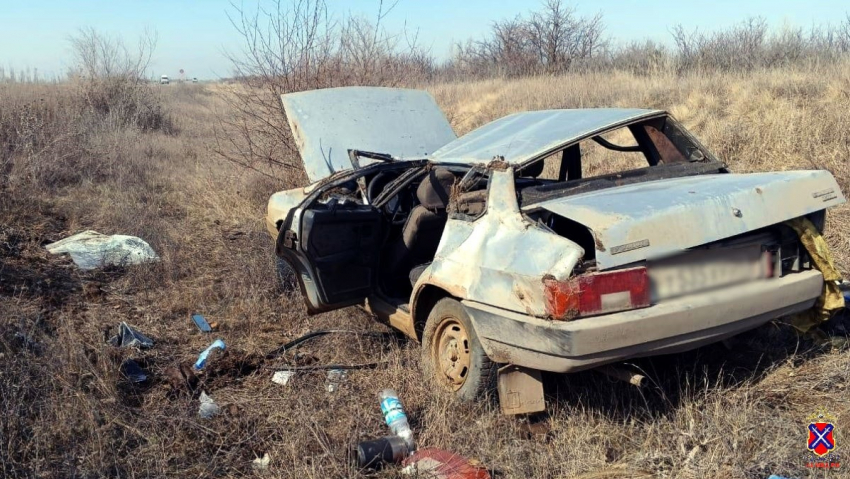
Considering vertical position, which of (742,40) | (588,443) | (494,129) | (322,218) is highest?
(742,40)

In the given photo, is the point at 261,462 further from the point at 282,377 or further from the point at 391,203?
the point at 391,203

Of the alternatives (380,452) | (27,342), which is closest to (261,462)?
(380,452)

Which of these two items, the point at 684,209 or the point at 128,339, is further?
the point at 128,339

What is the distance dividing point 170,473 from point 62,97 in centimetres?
1507

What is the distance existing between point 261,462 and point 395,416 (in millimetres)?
678

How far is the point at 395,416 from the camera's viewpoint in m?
3.37

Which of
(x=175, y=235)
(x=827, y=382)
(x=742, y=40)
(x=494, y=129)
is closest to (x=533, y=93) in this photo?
(x=742, y=40)

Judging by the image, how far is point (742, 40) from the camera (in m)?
12.9

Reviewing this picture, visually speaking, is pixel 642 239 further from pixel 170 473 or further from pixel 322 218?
pixel 170 473

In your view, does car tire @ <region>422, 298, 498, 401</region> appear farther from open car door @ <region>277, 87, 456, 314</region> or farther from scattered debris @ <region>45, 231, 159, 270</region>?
scattered debris @ <region>45, 231, 159, 270</region>

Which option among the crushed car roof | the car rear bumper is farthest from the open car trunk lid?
the crushed car roof

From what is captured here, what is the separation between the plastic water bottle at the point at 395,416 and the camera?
325 cm

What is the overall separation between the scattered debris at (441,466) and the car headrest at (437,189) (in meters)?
1.60

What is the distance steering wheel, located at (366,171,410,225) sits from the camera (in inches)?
182
